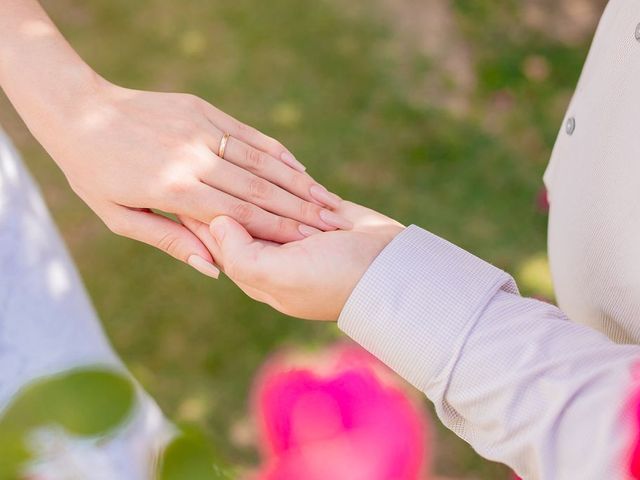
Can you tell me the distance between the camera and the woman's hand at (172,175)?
140 centimetres

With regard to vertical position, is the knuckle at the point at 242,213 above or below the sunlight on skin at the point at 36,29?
below

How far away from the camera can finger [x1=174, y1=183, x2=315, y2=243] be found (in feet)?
4.67

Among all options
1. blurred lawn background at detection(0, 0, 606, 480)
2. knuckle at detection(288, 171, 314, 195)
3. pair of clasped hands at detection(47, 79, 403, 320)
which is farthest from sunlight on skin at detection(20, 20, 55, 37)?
blurred lawn background at detection(0, 0, 606, 480)

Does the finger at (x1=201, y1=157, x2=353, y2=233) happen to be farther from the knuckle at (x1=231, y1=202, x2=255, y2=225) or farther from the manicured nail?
the manicured nail

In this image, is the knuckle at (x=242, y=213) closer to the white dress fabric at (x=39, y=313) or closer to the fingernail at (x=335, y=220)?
the fingernail at (x=335, y=220)

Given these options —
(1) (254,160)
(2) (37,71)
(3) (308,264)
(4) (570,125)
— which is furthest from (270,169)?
(4) (570,125)

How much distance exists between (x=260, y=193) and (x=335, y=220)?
7.1 inches

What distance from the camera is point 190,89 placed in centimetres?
296

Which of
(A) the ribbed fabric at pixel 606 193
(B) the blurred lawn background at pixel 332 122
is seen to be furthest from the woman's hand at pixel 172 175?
(B) the blurred lawn background at pixel 332 122

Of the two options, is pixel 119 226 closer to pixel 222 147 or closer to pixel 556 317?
pixel 222 147

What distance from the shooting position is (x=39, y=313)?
1.36 m

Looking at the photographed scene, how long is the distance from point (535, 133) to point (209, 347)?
1577mm

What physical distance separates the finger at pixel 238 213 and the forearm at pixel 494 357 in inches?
13.6

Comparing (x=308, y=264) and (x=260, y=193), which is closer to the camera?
(x=308, y=264)
